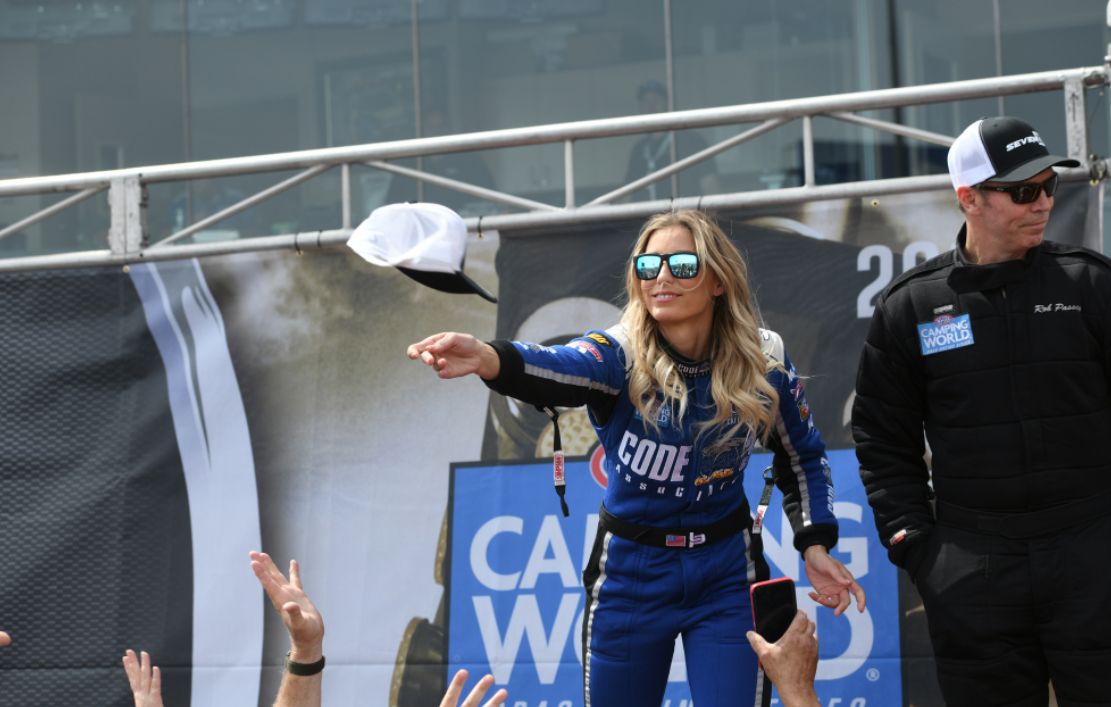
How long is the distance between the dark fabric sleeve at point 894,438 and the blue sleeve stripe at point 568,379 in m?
0.60

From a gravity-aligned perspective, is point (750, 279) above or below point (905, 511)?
above

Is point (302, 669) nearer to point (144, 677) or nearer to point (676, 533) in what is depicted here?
point (144, 677)

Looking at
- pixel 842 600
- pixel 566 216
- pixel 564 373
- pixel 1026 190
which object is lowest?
pixel 842 600

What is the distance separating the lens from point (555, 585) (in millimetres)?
4375

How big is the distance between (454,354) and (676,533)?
0.78 m

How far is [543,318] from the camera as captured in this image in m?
4.58

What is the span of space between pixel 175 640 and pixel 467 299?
1572mm

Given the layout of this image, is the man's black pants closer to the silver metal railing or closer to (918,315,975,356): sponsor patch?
(918,315,975,356): sponsor patch

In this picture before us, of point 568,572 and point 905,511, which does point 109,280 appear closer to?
point 568,572

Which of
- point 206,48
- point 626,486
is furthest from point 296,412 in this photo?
point 206,48

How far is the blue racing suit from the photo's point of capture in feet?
10.0

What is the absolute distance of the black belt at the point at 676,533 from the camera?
10.2 ft

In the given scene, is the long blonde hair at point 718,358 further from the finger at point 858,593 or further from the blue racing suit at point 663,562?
the finger at point 858,593

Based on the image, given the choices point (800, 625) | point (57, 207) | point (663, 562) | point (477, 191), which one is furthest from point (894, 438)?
point (57, 207)
